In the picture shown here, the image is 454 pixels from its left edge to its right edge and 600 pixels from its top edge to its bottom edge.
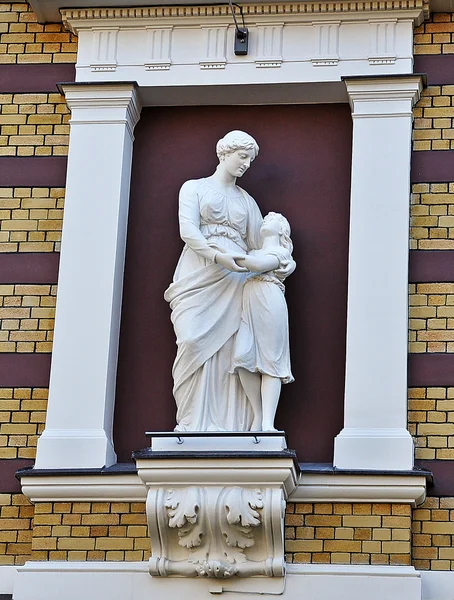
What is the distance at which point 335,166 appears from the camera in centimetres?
1016

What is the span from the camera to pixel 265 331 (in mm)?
9438

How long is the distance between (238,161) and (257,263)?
0.69 metres

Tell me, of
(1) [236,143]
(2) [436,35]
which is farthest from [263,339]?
(2) [436,35]

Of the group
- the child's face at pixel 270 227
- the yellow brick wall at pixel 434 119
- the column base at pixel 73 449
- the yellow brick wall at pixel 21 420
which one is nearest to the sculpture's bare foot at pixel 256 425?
the column base at pixel 73 449

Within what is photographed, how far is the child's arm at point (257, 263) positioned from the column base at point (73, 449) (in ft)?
4.01

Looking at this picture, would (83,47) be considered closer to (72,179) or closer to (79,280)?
(72,179)

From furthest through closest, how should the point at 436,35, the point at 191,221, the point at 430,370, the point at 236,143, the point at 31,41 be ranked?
the point at 31,41 → the point at 436,35 → the point at 236,143 → the point at 191,221 → the point at 430,370

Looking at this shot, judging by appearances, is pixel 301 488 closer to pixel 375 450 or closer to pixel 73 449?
pixel 375 450

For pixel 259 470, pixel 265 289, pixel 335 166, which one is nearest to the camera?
pixel 259 470

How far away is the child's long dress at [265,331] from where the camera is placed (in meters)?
9.41

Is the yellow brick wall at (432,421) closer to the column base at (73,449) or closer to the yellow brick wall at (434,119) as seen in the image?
the yellow brick wall at (434,119)

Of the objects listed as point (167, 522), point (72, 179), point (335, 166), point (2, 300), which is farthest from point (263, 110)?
point (167, 522)

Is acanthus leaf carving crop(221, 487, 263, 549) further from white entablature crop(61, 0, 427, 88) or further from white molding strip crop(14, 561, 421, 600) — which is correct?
white entablature crop(61, 0, 427, 88)

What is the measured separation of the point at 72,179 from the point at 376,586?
3.00 m
